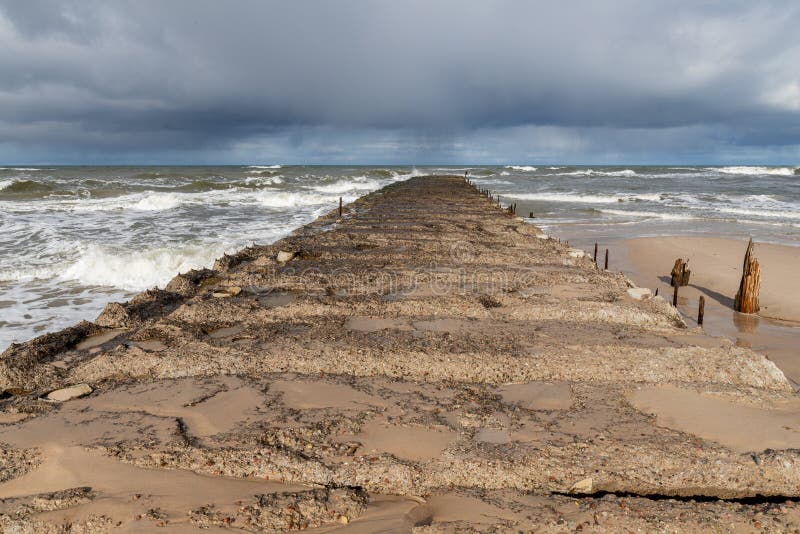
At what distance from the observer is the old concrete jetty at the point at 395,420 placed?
247cm

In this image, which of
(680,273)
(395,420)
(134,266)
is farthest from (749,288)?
(134,266)

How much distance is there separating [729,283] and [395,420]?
30.4 feet

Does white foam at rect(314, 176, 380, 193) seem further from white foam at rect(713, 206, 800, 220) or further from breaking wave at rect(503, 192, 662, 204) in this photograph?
white foam at rect(713, 206, 800, 220)

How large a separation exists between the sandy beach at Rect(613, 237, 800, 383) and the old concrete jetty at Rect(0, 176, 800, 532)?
6.03 feet

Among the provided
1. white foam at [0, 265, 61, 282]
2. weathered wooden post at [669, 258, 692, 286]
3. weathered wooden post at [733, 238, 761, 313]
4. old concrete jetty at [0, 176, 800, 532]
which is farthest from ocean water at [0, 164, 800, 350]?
weathered wooden post at [733, 238, 761, 313]

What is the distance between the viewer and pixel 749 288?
7500mm

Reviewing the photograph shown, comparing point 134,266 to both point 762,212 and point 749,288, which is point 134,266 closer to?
point 749,288

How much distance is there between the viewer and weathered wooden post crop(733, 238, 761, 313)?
7.42 m

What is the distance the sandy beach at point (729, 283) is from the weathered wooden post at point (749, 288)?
0.15 meters

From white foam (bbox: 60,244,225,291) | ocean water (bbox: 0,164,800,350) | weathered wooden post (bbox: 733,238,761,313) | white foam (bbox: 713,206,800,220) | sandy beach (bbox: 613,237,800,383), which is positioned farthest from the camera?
white foam (bbox: 713,206,800,220)

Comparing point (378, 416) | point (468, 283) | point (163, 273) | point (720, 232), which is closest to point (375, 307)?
point (468, 283)

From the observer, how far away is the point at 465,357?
171 inches

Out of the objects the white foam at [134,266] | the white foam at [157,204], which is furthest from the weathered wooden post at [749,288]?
the white foam at [157,204]

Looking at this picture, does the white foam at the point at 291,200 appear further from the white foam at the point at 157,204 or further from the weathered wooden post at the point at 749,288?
the weathered wooden post at the point at 749,288
